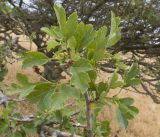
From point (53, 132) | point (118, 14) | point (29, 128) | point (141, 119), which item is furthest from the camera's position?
point (141, 119)

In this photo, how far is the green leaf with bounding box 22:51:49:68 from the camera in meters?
1.13

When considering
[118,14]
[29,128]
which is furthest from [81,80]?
[118,14]

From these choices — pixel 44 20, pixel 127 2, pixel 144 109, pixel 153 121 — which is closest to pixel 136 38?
pixel 127 2

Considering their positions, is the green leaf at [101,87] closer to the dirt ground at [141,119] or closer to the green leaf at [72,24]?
the green leaf at [72,24]

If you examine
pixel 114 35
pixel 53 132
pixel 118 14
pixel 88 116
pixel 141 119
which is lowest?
pixel 141 119

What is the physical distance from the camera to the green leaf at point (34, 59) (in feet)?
3.71

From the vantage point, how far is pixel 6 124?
1.87m

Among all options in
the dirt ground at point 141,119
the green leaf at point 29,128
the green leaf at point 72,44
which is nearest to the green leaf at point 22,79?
the green leaf at point 72,44

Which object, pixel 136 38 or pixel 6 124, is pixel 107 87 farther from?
pixel 136 38

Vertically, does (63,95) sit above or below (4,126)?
above

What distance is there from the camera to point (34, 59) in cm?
115

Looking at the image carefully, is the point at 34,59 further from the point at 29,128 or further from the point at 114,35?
the point at 29,128

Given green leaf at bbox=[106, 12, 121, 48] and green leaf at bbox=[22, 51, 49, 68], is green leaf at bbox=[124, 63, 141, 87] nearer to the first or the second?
green leaf at bbox=[106, 12, 121, 48]

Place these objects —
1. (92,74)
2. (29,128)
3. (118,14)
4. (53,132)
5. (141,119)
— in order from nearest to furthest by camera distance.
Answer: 1. (92,74)
2. (53,132)
3. (29,128)
4. (118,14)
5. (141,119)
